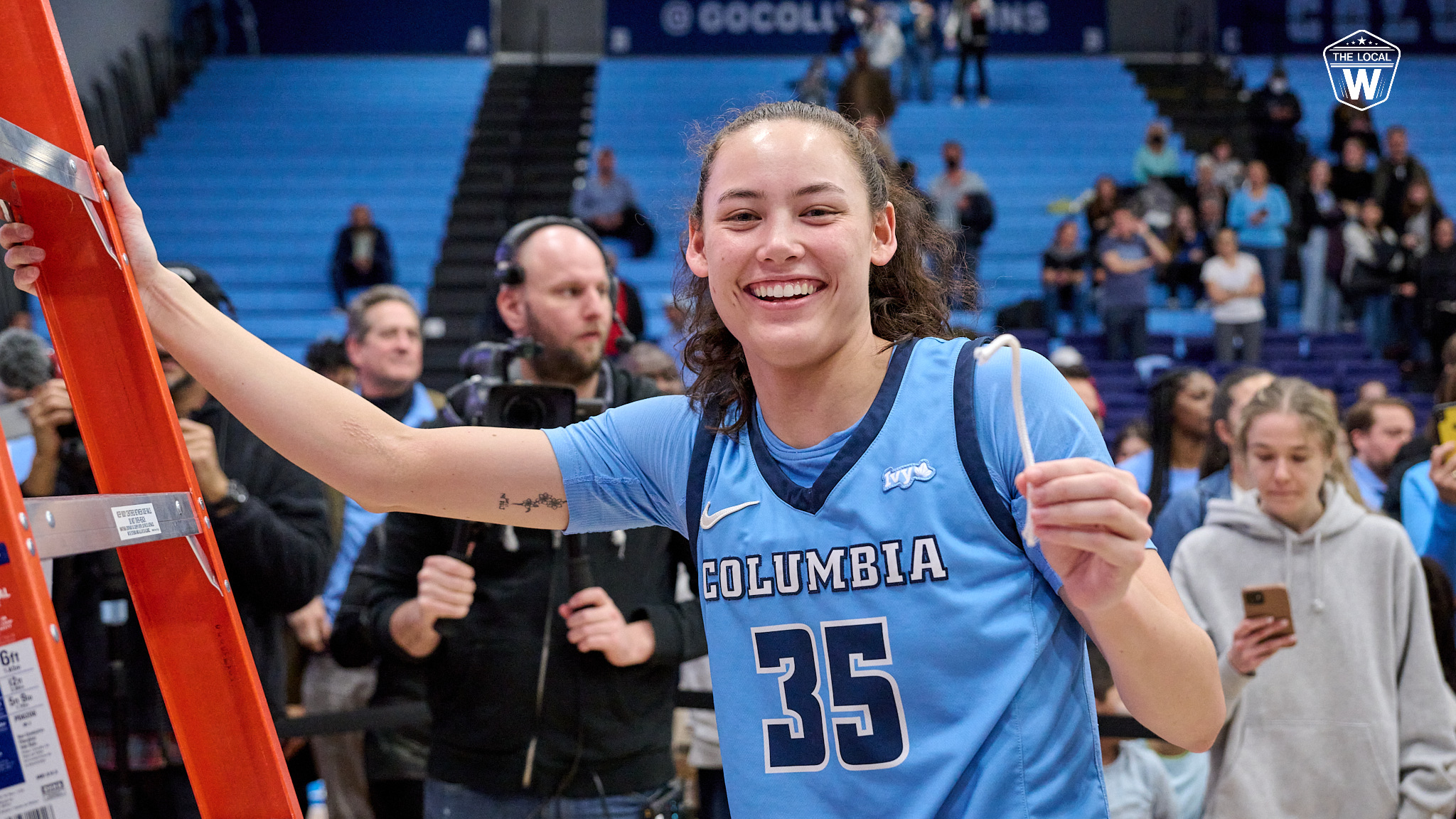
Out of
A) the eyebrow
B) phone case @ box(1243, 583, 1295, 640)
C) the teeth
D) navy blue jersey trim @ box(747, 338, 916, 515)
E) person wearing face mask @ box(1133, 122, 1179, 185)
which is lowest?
phone case @ box(1243, 583, 1295, 640)

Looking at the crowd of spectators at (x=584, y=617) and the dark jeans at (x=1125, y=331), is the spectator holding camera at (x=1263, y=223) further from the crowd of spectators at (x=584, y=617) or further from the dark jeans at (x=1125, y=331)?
the crowd of spectators at (x=584, y=617)

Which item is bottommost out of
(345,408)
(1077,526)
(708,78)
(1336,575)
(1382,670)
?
(1382,670)

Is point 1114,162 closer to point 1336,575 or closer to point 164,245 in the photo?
point 164,245

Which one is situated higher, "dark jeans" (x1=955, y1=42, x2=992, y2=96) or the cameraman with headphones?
"dark jeans" (x1=955, y1=42, x2=992, y2=96)

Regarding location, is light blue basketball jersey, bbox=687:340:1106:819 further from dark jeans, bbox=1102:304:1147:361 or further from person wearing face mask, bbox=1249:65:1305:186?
person wearing face mask, bbox=1249:65:1305:186

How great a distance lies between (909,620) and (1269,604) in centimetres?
168

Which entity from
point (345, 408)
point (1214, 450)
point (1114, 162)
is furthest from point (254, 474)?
point (1114, 162)

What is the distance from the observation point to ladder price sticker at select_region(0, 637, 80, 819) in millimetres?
1246

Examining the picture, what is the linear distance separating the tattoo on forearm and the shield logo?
2.28 metres

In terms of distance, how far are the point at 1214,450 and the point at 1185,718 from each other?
121 inches

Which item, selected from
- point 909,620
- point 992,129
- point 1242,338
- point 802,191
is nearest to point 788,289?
point 802,191

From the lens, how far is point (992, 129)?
17281 millimetres

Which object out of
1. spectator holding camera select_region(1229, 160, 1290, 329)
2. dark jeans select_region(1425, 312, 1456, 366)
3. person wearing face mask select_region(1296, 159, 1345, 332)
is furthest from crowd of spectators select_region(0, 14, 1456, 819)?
person wearing face mask select_region(1296, 159, 1345, 332)

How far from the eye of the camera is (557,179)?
14789 millimetres
